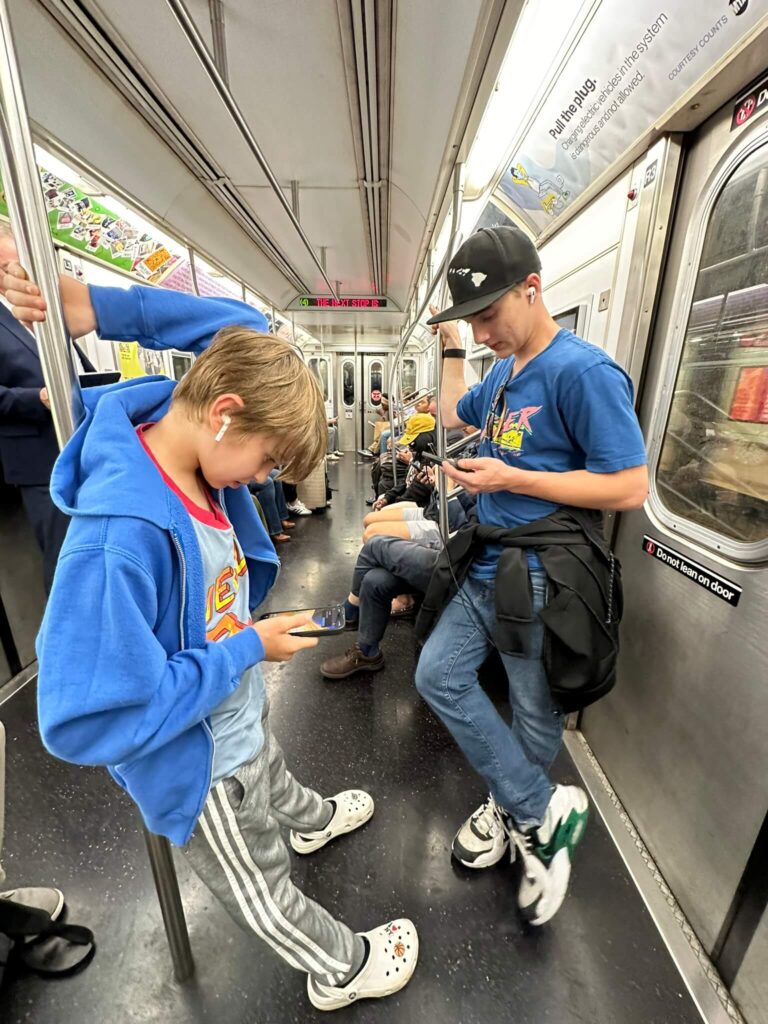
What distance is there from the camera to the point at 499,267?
3.60 ft

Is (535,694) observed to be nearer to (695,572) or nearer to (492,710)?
(492,710)

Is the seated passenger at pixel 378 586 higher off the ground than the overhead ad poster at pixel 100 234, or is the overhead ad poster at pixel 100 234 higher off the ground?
the overhead ad poster at pixel 100 234

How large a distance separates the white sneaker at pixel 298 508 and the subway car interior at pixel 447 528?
3073 millimetres

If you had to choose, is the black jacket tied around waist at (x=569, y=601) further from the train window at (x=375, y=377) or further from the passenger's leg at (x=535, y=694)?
the train window at (x=375, y=377)

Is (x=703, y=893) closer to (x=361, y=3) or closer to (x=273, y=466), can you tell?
(x=273, y=466)

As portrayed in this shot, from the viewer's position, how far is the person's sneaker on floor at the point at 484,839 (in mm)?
1446

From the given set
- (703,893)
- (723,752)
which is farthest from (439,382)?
(703,893)

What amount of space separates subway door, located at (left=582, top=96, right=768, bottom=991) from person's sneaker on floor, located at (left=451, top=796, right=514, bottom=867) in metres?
0.51

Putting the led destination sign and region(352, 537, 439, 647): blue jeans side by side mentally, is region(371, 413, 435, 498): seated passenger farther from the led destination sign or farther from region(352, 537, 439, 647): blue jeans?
the led destination sign

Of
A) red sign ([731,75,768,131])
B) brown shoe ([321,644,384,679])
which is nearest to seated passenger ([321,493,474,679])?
brown shoe ([321,644,384,679])

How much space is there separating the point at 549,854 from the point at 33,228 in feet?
6.29

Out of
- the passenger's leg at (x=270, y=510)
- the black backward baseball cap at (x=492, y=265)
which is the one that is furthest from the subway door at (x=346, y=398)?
the black backward baseball cap at (x=492, y=265)

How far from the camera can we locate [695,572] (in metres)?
1.28

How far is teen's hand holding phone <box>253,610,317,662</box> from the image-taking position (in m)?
0.85
